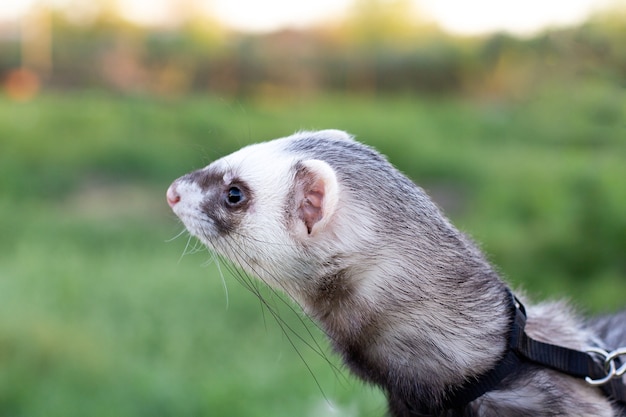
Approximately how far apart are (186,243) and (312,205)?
426 cm

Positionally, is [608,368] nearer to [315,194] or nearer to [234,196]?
[315,194]

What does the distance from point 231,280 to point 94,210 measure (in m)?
2.61

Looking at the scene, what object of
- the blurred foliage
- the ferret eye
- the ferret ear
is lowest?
the blurred foliage

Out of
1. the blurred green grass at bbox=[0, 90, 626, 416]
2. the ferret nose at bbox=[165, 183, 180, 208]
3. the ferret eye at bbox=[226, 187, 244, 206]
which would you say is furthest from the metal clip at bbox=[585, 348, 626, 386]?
the ferret nose at bbox=[165, 183, 180, 208]

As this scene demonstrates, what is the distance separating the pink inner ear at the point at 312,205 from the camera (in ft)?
6.25

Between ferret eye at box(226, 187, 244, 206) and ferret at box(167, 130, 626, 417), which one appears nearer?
ferret at box(167, 130, 626, 417)

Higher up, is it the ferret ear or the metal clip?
the ferret ear

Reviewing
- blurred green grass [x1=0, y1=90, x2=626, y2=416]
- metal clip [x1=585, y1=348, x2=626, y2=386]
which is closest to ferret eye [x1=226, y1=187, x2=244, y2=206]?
blurred green grass [x1=0, y1=90, x2=626, y2=416]

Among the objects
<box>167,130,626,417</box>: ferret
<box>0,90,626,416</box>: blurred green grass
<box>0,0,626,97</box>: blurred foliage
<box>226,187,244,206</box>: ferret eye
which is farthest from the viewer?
<box>0,0,626,97</box>: blurred foliage

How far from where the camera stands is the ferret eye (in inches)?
79.2

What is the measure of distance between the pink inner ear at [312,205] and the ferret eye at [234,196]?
16cm

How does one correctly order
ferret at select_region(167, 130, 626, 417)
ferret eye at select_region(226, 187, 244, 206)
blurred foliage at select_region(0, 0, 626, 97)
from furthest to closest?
1. blurred foliage at select_region(0, 0, 626, 97)
2. ferret eye at select_region(226, 187, 244, 206)
3. ferret at select_region(167, 130, 626, 417)

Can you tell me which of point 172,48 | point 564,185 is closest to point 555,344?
point 564,185

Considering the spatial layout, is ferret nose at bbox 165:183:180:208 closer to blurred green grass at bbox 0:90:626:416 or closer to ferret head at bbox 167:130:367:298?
ferret head at bbox 167:130:367:298
